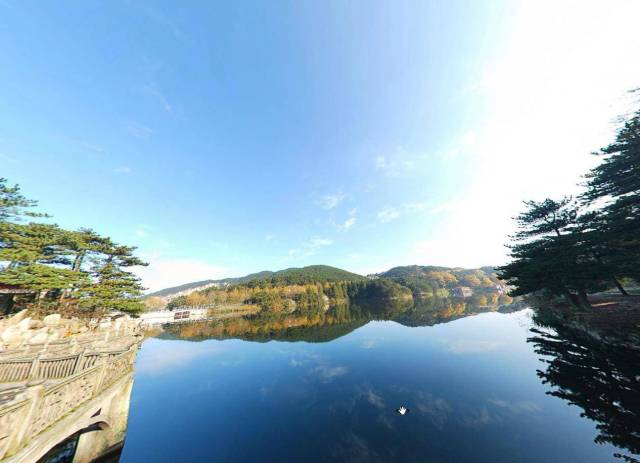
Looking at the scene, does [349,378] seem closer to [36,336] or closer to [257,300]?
[36,336]

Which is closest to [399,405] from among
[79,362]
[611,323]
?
[79,362]

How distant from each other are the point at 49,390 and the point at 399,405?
14.6 metres

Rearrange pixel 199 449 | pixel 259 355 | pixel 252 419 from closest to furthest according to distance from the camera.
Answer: pixel 199 449 → pixel 252 419 → pixel 259 355

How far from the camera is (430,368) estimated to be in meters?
17.5

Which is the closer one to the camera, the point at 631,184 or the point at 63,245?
the point at 631,184

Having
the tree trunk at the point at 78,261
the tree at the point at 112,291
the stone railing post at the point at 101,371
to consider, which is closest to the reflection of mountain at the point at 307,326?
the tree at the point at 112,291

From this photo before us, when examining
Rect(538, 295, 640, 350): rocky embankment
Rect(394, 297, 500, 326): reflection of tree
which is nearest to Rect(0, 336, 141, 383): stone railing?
Rect(538, 295, 640, 350): rocky embankment

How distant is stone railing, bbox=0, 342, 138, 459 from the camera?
4.60 metres

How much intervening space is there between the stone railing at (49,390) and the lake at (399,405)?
15.2 ft

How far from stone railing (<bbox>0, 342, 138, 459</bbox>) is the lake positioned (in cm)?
462

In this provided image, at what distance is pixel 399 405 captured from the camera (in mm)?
12328

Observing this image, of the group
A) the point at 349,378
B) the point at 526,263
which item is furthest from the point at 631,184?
the point at 349,378

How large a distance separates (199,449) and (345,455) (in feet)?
22.4

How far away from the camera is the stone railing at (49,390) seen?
4598mm
